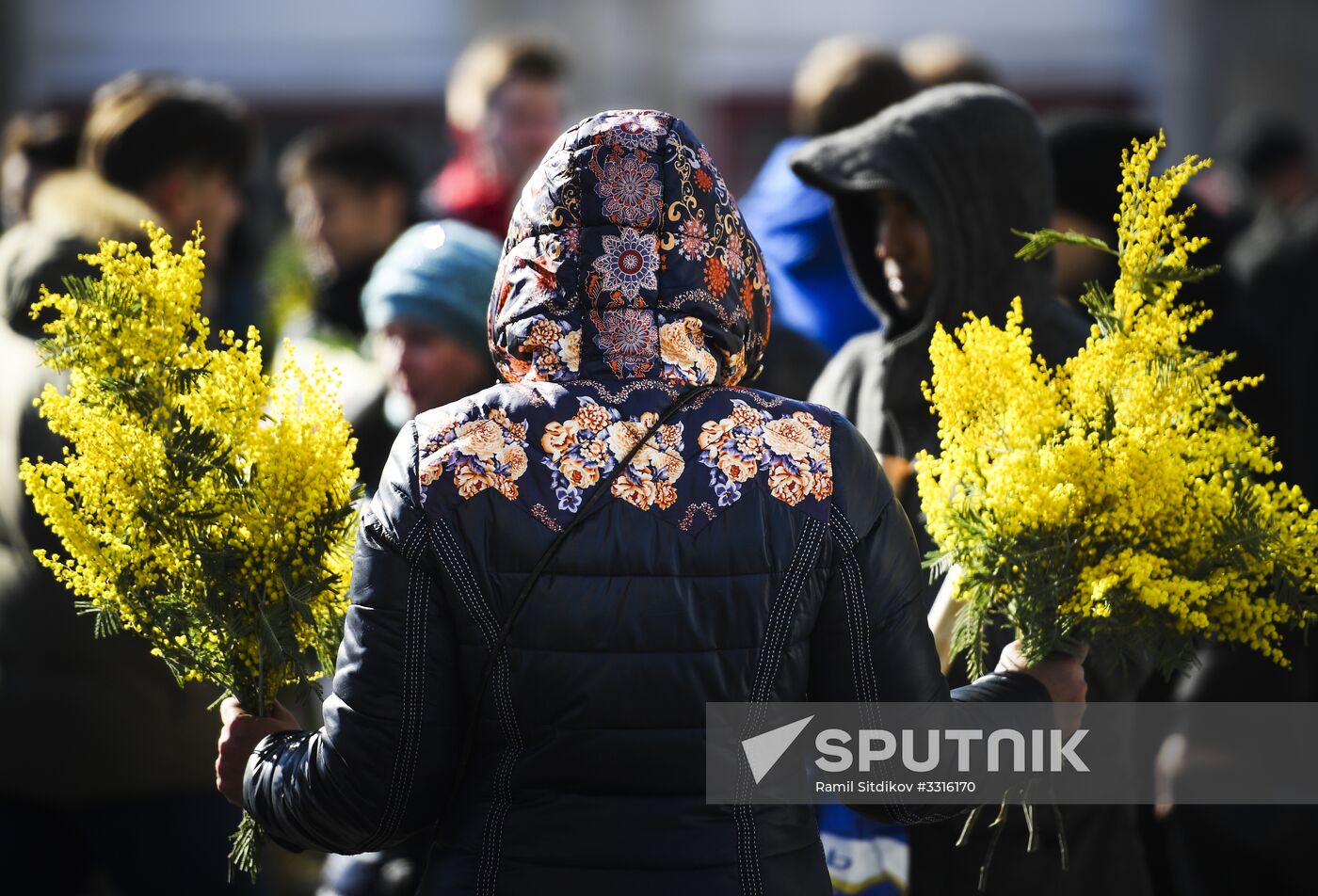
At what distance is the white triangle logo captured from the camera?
1855 millimetres

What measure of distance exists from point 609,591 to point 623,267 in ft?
1.31

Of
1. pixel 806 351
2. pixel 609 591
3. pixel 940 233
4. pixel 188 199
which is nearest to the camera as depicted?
pixel 609 591

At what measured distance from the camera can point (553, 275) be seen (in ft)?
6.26

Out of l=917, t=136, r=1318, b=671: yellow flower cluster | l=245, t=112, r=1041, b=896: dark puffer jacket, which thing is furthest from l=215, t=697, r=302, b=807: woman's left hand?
l=917, t=136, r=1318, b=671: yellow flower cluster

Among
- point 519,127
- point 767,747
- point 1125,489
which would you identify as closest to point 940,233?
point 1125,489

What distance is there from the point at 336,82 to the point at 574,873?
37.3 ft

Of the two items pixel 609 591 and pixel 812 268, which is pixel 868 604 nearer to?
pixel 609 591

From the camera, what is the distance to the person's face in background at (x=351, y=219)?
5.38 meters

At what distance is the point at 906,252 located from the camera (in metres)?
2.85

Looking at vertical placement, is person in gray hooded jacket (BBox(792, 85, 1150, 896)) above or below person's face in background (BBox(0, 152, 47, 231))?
above

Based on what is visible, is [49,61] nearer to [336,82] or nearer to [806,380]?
[336,82]

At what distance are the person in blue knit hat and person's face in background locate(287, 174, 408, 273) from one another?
203 centimetres

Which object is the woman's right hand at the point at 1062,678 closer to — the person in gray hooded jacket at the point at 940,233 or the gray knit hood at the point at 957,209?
the person in gray hooded jacket at the point at 940,233

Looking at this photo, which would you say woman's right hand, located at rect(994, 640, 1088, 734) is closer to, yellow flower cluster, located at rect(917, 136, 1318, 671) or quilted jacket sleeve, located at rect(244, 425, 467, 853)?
yellow flower cluster, located at rect(917, 136, 1318, 671)
